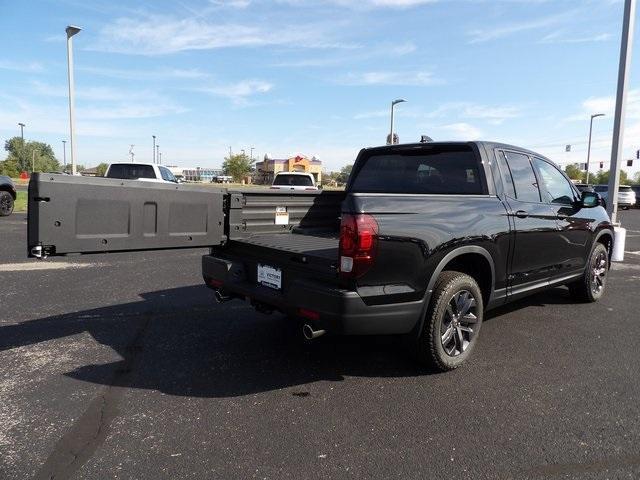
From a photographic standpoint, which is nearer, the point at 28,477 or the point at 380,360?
the point at 28,477

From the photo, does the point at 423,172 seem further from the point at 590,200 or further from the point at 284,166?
the point at 284,166

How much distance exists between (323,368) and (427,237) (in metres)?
1.39

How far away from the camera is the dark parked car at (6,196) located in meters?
14.4

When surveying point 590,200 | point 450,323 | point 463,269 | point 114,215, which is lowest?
point 450,323

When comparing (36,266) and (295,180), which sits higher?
(295,180)

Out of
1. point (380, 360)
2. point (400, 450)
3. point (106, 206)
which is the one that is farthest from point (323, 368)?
point (106, 206)

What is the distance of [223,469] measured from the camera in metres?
2.52

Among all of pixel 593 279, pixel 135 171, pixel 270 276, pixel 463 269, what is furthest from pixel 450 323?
pixel 135 171

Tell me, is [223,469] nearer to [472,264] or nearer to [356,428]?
[356,428]

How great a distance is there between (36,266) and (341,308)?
656 cm

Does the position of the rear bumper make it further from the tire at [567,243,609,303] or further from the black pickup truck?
the tire at [567,243,609,303]

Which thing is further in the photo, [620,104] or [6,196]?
[6,196]

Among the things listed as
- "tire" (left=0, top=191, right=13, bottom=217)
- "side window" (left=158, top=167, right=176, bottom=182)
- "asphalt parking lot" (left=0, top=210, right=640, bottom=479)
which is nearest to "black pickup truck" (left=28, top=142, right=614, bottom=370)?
"asphalt parking lot" (left=0, top=210, right=640, bottom=479)

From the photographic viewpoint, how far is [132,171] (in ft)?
44.5
